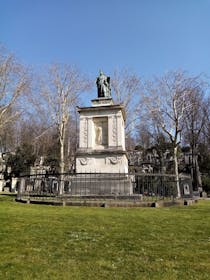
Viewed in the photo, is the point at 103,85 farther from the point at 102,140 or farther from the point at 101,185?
the point at 101,185

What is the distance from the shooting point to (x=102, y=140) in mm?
15281

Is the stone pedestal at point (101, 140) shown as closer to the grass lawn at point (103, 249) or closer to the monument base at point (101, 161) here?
the monument base at point (101, 161)

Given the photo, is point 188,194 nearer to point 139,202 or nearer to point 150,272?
point 139,202

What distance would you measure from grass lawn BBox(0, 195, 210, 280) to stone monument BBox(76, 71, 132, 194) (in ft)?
22.7

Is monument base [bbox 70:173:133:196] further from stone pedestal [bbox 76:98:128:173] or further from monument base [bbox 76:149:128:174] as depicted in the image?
stone pedestal [bbox 76:98:128:173]

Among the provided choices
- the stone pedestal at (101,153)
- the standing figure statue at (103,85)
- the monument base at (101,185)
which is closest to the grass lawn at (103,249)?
the monument base at (101,185)

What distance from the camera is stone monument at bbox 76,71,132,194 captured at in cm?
1430

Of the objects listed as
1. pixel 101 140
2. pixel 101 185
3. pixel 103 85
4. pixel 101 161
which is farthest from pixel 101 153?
pixel 103 85

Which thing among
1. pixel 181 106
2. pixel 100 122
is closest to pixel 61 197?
pixel 100 122

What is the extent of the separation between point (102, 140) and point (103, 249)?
10.8 meters

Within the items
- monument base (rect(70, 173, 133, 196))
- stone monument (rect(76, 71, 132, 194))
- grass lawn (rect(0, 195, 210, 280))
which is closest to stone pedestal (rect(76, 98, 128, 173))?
stone monument (rect(76, 71, 132, 194))

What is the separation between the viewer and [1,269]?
363 centimetres

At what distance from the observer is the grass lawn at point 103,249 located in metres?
3.56

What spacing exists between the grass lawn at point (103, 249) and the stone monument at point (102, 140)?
6.90m
